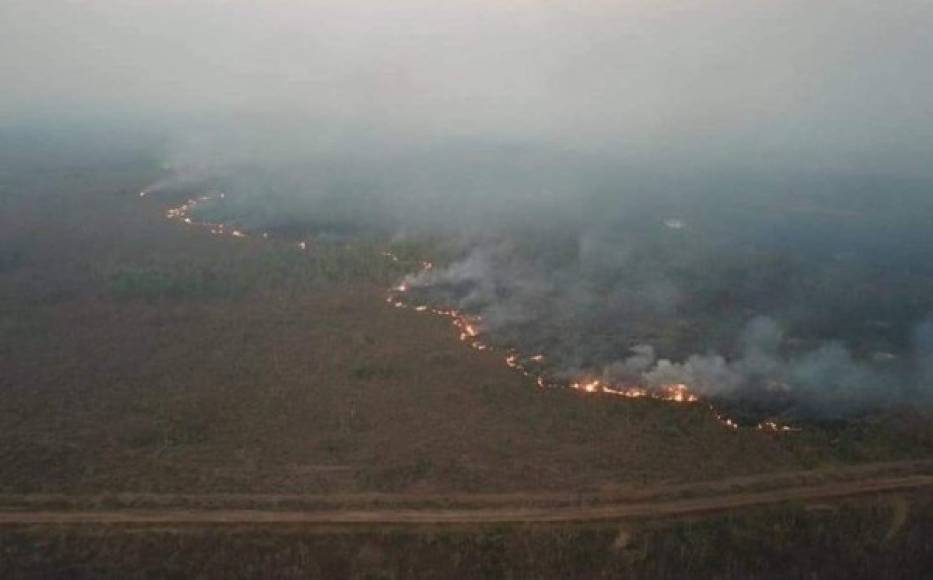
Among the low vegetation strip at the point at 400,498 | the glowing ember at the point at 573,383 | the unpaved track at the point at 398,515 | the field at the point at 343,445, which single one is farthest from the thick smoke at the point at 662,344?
the unpaved track at the point at 398,515

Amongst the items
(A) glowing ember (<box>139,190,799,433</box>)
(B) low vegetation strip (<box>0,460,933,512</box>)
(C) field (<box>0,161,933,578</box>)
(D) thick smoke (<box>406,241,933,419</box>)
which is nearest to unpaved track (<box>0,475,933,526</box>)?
(B) low vegetation strip (<box>0,460,933,512</box>)

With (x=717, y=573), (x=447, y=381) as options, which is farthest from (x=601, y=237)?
(x=717, y=573)

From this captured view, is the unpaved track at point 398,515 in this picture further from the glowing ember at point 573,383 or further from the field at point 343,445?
the glowing ember at point 573,383

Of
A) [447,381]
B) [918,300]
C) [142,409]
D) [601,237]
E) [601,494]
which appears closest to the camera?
[601,494]

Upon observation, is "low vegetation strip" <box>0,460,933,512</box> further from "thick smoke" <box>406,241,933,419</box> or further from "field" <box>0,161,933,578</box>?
"thick smoke" <box>406,241,933,419</box>

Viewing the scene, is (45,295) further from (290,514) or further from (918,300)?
(918,300)
